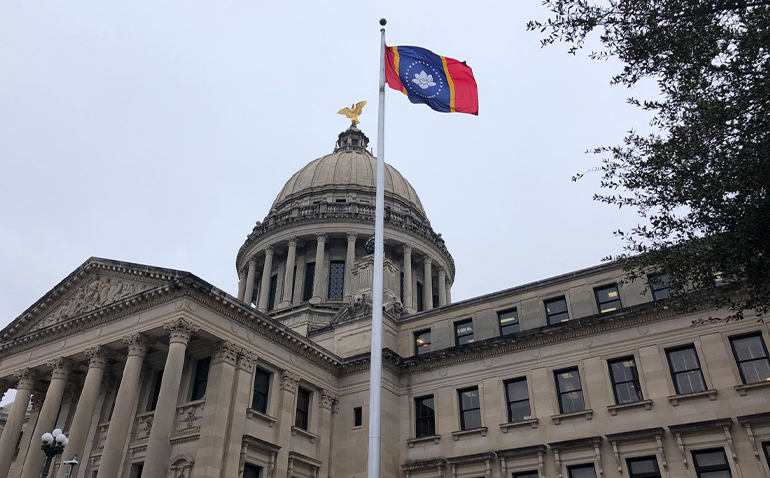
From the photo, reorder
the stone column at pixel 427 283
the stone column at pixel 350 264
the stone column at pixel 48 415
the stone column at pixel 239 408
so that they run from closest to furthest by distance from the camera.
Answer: the stone column at pixel 239 408 → the stone column at pixel 48 415 → the stone column at pixel 350 264 → the stone column at pixel 427 283

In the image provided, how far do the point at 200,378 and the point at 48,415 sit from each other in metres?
7.12

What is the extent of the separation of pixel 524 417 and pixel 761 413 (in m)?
9.86

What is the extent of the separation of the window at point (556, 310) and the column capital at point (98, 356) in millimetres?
21774

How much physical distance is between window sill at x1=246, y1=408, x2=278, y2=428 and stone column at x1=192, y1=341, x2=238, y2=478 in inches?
46.3

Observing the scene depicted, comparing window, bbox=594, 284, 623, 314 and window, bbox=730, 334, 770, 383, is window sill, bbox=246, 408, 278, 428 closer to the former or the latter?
window, bbox=594, 284, 623, 314

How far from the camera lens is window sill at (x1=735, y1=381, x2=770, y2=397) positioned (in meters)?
25.0

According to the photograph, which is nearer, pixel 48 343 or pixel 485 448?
pixel 485 448

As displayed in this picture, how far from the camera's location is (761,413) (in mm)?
24453

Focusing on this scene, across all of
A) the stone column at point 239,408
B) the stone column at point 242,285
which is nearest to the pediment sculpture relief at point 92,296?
the stone column at point 239,408

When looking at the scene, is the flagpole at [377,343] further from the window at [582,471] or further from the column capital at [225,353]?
the window at [582,471]

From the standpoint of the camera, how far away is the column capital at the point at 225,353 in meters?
28.2

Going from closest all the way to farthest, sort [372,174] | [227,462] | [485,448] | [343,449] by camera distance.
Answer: [227,462], [485,448], [343,449], [372,174]

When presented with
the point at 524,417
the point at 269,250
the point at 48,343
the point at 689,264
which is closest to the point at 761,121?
the point at 689,264

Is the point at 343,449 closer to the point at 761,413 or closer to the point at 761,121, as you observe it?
the point at 761,413
